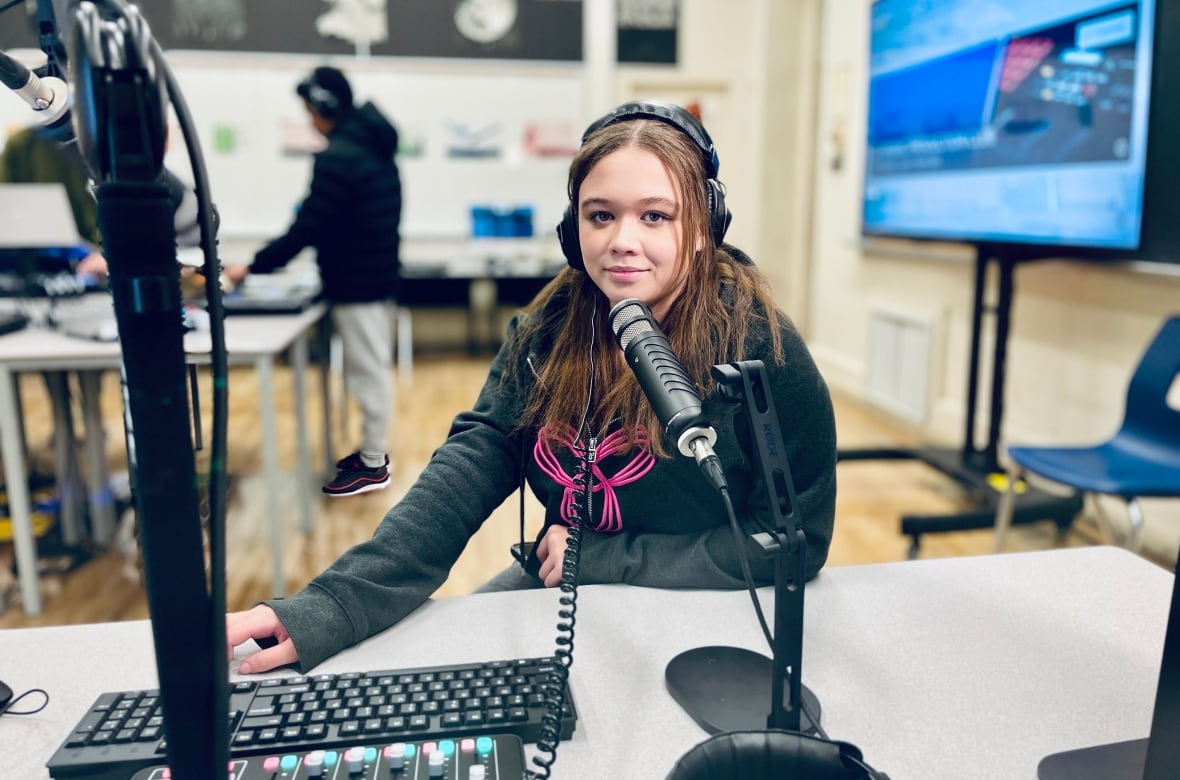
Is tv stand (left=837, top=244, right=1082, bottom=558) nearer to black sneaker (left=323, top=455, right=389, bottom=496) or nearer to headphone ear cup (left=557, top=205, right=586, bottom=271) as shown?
headphone ear cup (left=557, top=205, right=586, bottom=271)

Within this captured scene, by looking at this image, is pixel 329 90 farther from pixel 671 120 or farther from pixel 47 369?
pixel 47 369

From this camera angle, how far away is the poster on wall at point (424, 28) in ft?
17.0

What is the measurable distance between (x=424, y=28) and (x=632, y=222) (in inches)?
204

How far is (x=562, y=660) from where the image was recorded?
72 centimetres

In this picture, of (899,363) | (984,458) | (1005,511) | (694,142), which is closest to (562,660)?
(694,142)

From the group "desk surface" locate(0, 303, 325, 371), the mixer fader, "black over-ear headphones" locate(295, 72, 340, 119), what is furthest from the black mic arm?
"desk surface" locate(0, 303, 325, 371)

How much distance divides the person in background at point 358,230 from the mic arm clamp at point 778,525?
2.16ft

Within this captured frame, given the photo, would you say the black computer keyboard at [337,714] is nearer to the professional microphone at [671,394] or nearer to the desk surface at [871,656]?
the desk surface at [871,656]

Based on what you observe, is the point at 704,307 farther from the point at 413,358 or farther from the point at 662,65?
the point at 662,65

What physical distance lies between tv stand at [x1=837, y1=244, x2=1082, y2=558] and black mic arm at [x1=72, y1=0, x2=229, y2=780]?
223 centimetres

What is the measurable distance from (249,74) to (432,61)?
3.71 feet

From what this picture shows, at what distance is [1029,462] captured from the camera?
2.10 meters

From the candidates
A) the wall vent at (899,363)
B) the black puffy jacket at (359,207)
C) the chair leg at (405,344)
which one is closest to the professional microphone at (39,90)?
the black puffy jacket at (359,207)

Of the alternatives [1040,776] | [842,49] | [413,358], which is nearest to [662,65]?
[842,49]
